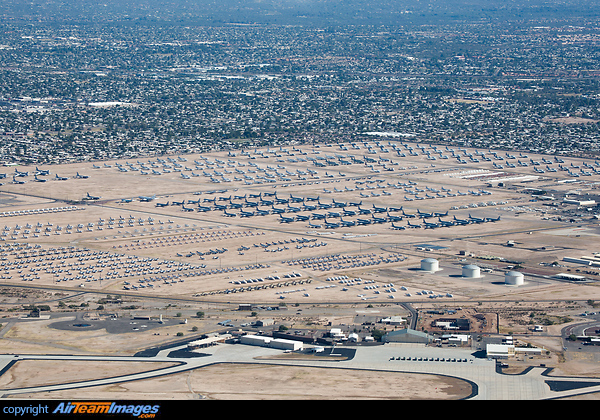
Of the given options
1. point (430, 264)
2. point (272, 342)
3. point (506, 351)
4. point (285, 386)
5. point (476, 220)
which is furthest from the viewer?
point (476, 220)

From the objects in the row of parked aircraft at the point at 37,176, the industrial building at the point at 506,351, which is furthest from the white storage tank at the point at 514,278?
the row of parked aircraft at the point at 37,176

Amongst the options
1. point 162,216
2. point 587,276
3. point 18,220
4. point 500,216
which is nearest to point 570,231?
point 500,216

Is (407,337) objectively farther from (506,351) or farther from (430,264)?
(430,264)

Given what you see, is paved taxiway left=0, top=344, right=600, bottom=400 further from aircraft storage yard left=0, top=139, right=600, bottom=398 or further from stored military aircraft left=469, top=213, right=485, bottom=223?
stored military aircraft left=469, top=213, right=485, bottom=223

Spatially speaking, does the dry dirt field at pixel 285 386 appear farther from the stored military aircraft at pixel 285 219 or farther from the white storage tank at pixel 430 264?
the stored military aircraft at pixel 285 219

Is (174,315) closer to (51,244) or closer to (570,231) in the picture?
(51,244)
